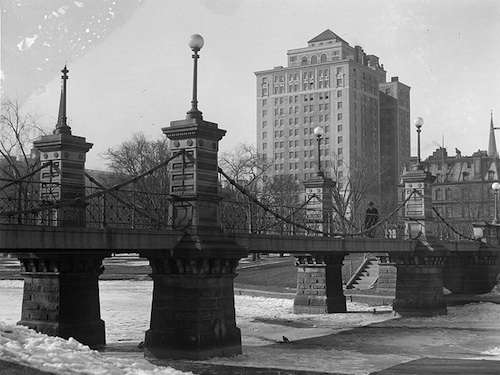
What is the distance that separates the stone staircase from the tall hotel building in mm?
71632

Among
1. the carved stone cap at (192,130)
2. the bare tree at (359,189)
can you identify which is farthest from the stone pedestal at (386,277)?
the carved stone cap at (192,130)

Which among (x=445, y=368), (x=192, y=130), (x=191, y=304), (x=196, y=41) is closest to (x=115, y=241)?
(x=191, y=304)

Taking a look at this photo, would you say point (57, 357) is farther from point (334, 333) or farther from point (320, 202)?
point (320, 202)

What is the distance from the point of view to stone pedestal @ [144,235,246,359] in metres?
18.9

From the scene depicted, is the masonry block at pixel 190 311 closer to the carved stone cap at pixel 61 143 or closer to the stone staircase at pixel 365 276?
the carved stone cap at pixel 61 143

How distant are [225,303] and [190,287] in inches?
46.0

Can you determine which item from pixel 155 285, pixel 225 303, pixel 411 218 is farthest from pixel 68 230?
pixel 411 218

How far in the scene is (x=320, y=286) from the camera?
33219mm

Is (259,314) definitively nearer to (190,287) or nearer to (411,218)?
(411,218)

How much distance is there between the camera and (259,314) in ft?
110

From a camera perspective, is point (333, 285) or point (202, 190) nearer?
point (202, 190)

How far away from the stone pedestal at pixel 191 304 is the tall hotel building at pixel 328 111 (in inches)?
3922

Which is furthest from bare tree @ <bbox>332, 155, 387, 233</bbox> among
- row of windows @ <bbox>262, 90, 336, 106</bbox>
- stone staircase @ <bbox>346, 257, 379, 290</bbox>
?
row of windows @ <bbox>262, 90, 336, 106</bbox>

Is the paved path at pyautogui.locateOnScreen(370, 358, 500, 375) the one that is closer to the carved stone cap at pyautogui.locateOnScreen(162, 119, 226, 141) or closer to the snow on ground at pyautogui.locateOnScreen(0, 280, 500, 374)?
the snow on ground at pyautogui.locateOnScreen(0, 280, 500, 374)
